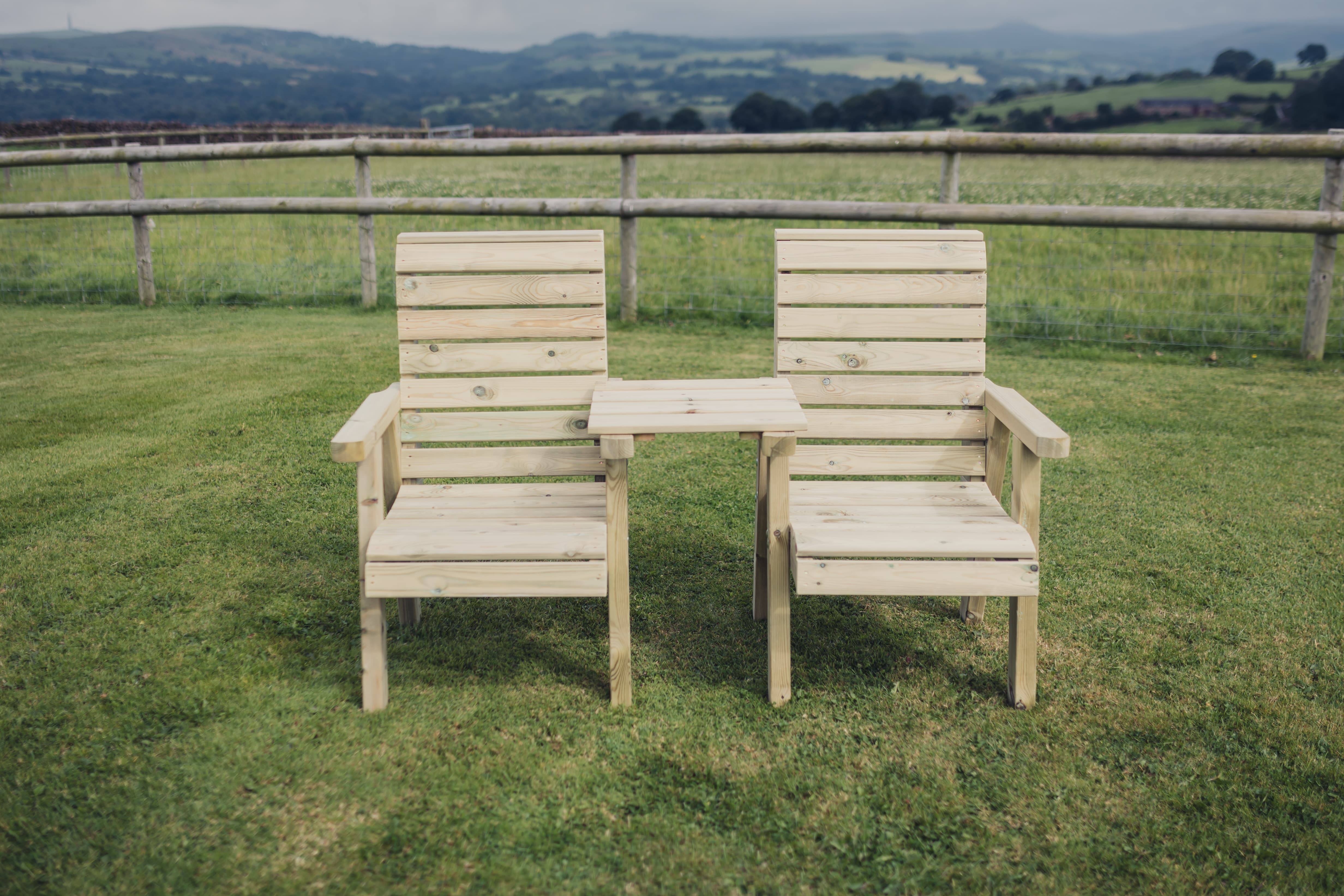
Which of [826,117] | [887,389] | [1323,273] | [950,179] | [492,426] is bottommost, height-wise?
[492,426]

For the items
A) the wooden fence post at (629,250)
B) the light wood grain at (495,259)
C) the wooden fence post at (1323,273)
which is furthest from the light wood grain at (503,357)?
the wooden fence post at (1323,273)

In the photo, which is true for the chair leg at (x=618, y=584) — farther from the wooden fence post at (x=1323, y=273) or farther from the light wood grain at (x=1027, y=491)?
the wooden fence post at (x=1323, y=273)

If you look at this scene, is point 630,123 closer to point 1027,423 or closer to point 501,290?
Answer: point 501,290

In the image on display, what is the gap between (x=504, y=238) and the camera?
340 centimetres

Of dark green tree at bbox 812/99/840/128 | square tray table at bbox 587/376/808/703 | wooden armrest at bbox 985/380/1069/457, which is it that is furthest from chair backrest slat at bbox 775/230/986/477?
dark green tree at bbox 812/99/840/128

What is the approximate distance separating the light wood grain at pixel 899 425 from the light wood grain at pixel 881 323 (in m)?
0.28

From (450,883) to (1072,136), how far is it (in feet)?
20.7

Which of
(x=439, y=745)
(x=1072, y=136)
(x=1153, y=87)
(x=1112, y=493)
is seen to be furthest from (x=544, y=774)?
(x=1153, y=87)

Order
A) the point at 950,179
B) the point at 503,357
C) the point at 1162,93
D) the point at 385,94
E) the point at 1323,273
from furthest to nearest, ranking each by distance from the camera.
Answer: the point at 385,94 < the point at 1162,93 < the point at 950,179 < the point at 1323,273 < the point at 503,357

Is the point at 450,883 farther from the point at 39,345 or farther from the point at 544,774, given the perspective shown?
the point at 39,345

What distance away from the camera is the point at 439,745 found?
2.66 metres

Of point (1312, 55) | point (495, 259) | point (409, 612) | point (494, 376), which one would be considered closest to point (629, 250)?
point (494, 376)

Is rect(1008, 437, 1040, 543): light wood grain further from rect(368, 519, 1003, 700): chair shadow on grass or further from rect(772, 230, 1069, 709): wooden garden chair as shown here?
rect(368, 519, 1003, 700): chair shadow on grass

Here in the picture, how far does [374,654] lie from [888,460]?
188cm
